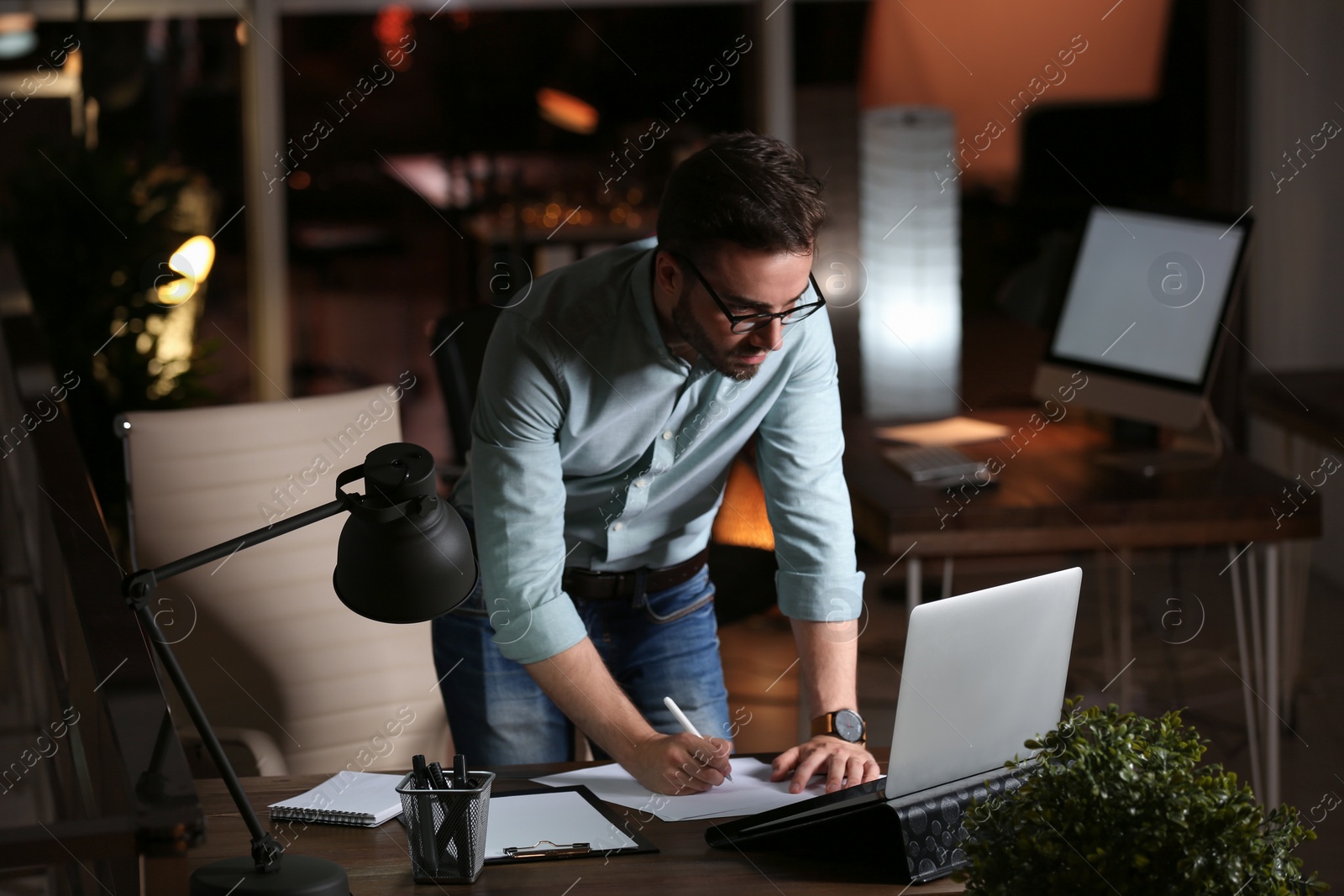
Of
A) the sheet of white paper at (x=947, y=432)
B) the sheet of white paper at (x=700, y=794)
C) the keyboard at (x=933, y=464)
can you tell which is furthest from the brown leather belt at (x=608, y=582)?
the sheet of white paper at (x=947, y=432)

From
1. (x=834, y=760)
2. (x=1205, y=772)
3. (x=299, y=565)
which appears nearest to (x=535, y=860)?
(x=834, y=760)

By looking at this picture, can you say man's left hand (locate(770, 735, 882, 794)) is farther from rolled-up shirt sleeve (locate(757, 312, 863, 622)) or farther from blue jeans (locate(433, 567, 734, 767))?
blue jeans (locate(433, 567, 734, 767))

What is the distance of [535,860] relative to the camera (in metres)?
1.34

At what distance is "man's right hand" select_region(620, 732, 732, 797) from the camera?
Answer: 4.74 feet

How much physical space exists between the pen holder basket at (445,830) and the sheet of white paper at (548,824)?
54 millimetres

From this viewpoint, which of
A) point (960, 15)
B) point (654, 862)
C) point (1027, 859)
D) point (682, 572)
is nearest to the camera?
point (1027, 859)

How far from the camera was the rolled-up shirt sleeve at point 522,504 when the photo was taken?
1611mm

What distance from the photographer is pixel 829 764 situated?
1491 mm

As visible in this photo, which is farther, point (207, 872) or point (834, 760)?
point (834, 760)

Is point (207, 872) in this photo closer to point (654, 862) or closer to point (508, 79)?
point (654, 862)

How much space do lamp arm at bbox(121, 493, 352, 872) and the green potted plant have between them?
607 mm

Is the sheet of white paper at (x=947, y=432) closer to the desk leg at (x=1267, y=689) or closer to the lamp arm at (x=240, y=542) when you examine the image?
the desk leg at (x=1267, y=689)

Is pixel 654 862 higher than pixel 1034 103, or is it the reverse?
pixel 1034 103

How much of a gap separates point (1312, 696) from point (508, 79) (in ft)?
11.4
